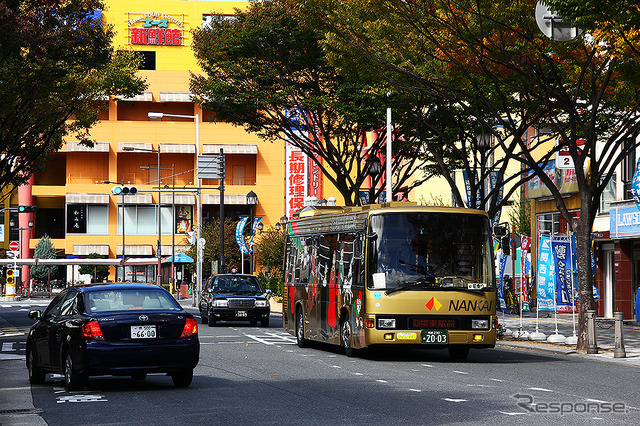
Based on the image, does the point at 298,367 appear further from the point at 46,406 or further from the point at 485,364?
the point at 46,406

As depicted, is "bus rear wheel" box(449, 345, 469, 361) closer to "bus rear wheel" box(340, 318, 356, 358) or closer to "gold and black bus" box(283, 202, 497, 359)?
"gold and black bus" box(283, 202, 497, 359)

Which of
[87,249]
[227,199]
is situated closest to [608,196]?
[227,199]

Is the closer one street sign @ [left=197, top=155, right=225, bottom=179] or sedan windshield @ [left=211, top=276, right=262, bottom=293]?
sedan windshield @ [left=211, top=276, right=262, bottom=293]

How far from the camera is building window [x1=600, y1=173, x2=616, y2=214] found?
118ft

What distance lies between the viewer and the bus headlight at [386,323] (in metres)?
19.2

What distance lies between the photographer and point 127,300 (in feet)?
46.8

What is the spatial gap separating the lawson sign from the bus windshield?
14.8 m

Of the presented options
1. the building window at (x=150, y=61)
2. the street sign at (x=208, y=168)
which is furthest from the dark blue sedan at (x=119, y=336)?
the building window at (x=150, y=61)

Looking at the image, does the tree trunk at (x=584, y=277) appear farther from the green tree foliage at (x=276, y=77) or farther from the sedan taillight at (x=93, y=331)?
the sedan taillight at (x=93, y=331)

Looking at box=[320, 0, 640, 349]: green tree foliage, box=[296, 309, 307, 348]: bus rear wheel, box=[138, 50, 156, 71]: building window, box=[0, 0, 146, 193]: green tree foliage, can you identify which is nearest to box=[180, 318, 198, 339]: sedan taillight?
box=[0, 0, 146, 193]: green tree foliage

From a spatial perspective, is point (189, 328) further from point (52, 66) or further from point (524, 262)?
point (524, 262)

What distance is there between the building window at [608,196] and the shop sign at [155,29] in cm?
6084

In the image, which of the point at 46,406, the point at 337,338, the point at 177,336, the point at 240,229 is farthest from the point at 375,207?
the point at 240,229

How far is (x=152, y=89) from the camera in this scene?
88938 millimetres
